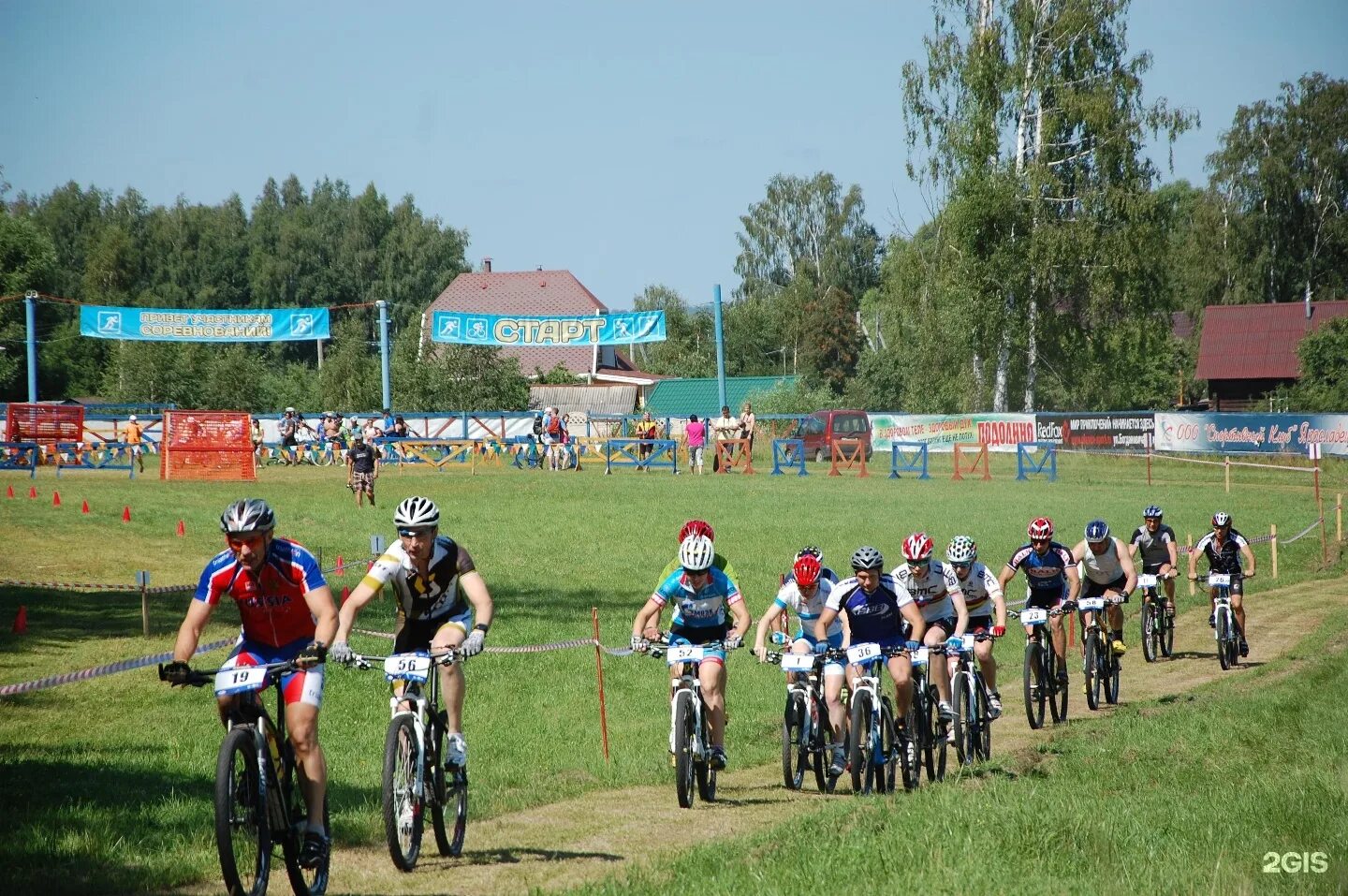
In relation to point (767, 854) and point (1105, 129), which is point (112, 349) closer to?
point (1105, 129)

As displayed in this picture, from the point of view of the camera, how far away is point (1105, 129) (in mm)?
51438

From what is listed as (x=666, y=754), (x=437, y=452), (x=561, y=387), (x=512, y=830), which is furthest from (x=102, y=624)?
(x=561, y=387)

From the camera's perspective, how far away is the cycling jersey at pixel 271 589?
7273 mm

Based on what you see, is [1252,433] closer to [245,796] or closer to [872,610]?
[872,610]

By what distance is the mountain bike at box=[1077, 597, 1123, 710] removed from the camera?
52.4ft

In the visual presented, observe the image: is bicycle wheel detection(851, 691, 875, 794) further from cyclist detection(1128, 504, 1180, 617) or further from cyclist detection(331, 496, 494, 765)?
cyclist detection(1128, 504, 1180, 617)

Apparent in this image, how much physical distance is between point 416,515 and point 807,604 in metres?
4.52

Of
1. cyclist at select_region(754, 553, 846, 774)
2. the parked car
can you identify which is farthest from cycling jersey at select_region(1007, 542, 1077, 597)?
the parked car

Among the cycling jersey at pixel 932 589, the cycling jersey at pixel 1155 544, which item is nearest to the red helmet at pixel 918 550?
the cycling jersey at pixel 932 589

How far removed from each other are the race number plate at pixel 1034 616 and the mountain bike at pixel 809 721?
3.84 meters

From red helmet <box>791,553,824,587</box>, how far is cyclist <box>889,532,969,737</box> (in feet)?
2.64

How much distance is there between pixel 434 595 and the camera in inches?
345

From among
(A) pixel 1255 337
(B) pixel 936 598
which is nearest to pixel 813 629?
(B) pixel 936 598

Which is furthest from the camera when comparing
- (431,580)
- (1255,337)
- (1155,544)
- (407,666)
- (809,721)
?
(1255,337)
